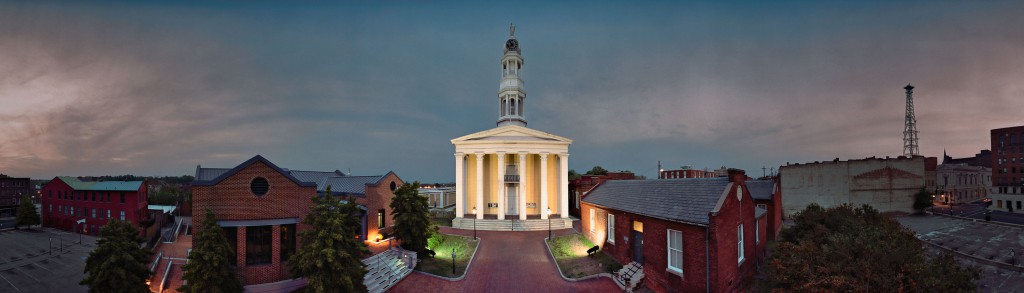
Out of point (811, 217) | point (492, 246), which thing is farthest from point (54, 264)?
point (811, 217)

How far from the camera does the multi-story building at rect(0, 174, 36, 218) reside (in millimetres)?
66812

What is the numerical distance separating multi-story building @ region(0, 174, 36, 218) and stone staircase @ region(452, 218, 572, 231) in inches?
3676

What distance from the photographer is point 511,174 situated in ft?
125

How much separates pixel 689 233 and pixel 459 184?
979 inches

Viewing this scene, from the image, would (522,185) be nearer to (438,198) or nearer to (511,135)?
(511,135)

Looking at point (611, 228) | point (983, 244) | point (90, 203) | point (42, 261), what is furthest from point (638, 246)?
point (90, 203)

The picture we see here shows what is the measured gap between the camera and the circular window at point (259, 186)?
16.1m

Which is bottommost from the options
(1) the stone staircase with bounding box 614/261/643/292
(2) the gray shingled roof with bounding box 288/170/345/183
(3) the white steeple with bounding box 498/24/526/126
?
(1) the stone staircase with bounding box 614/261/643/292

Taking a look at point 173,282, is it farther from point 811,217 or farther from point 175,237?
point 811,217

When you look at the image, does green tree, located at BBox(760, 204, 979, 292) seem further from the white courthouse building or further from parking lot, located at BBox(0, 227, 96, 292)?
parking lot, located at BBox(0, 227, 96, 292)

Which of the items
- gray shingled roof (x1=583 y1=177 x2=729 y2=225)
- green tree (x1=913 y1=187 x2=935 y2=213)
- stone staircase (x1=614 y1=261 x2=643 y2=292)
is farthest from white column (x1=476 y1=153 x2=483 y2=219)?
green tree (x1=913 y1=187 x2=935 y2=213)

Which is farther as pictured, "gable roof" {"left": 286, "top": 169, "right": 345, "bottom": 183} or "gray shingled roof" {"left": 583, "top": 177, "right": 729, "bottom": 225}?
"gable roof" {"left": 286, "top": 169, "right": 345, "bottom": 183}

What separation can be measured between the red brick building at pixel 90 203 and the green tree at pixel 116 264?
105ft

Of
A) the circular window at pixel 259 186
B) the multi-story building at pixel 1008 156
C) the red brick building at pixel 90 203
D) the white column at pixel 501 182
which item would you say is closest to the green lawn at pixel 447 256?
the white column at pixel 501 182
